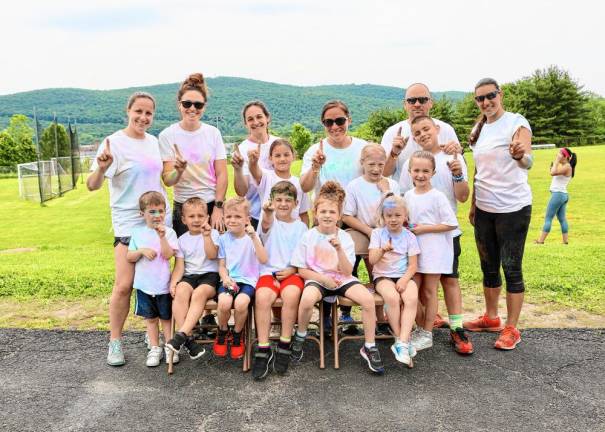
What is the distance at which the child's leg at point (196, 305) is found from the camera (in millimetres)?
4160

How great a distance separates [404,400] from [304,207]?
197 centimetres

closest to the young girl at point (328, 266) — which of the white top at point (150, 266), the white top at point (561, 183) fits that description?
the white top at point (150, 266)

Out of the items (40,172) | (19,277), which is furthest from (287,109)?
(19,277)

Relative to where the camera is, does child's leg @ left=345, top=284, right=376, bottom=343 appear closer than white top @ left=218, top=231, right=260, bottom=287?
Yes

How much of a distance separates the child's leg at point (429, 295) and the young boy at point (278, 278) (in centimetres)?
115

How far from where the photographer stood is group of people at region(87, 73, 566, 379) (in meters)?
4.28

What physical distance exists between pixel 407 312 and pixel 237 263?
59.8 inches

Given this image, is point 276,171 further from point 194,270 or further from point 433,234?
point 433,234

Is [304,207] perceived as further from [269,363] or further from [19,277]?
[19,277]

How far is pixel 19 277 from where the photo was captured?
7.69 metres

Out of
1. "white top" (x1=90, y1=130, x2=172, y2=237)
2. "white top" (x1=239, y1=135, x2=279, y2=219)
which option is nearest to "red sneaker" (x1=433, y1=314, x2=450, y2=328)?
"white top" (x1=239, y1=135, x2=279, y2=219)

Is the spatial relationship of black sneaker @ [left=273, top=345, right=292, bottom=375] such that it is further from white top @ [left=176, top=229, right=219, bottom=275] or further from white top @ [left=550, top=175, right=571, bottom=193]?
white top @ [left=550, top=175, right=571, bottom=193]

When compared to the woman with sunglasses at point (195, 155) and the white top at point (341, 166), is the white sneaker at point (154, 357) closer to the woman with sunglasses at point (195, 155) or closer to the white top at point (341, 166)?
the woman with sunglasses at point (195, 155)

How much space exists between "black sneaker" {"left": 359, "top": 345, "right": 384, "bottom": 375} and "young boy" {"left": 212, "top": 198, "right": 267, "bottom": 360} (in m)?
1.06
